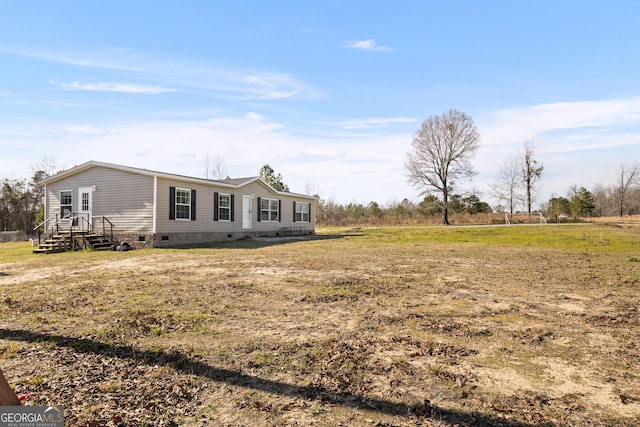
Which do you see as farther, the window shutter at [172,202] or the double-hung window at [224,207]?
the double-hung window at [224,207]

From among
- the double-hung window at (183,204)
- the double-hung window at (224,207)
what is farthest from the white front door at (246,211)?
the double-hung window at (183,204)

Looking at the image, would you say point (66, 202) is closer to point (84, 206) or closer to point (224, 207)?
point (84, 206)

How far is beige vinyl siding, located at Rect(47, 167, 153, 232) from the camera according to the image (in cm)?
1600

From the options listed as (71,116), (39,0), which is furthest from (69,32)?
(71,116)

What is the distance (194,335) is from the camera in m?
4.18

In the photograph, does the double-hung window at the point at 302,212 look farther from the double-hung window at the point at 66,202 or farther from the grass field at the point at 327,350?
the grass field at the point at 327,350

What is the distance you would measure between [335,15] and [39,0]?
8.51 meters

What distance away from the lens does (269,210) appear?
77.2 ft

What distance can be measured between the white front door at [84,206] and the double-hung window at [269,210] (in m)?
9.23

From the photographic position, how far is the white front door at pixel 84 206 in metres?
17.0

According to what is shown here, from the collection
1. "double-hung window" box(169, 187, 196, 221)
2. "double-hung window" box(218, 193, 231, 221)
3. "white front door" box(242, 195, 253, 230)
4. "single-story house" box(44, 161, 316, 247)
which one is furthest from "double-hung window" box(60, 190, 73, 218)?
"white front door" box(242, 195, 253, 230)

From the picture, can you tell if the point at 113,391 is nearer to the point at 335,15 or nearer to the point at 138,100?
the point at 335,15

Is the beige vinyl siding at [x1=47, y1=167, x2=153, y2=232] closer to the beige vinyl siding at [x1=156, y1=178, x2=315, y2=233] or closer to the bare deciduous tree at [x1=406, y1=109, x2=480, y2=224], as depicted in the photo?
the beige vinyl siding at [x1=156, y1=178, x2=315, y2=233]

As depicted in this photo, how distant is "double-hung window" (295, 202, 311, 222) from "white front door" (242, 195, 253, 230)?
17.0ft
